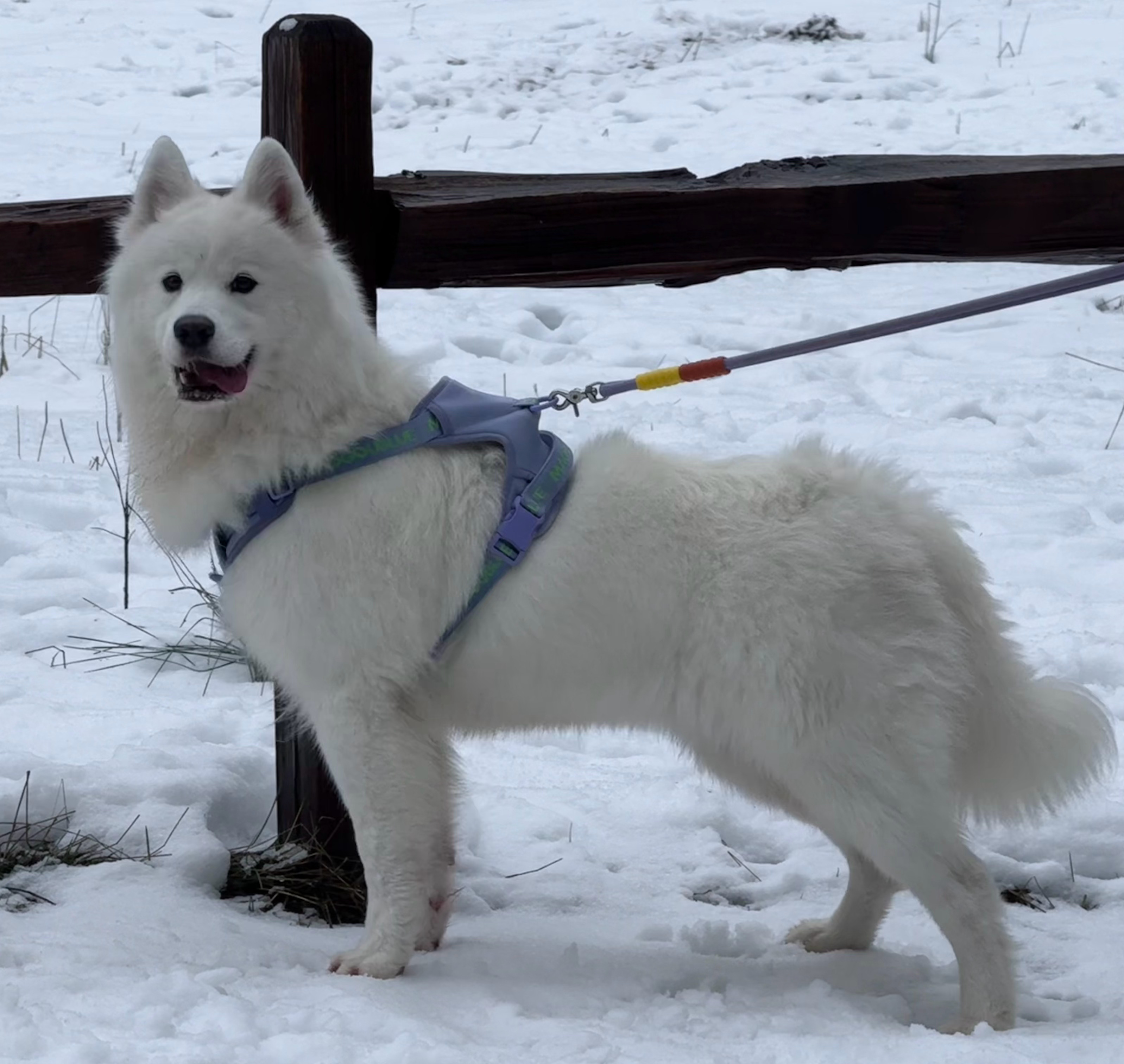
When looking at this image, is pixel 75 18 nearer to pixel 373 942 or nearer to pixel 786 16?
pixel 786 16

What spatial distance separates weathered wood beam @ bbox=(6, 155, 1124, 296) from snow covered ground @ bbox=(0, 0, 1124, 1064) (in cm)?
150

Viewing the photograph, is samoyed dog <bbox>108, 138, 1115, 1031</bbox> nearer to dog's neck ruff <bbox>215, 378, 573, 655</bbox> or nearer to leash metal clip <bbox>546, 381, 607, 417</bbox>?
dog's neck ruff <bbox>215, 378, 573, 655</bbox>

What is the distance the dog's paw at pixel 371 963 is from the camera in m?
3.10

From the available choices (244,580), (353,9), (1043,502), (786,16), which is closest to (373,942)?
(244,580)

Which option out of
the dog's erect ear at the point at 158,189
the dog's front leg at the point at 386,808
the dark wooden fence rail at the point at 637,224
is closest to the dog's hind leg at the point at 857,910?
the dog's front leg at the point at 386,808

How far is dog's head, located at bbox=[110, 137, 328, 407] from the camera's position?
305 centimetres

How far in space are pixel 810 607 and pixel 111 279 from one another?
1798 mm

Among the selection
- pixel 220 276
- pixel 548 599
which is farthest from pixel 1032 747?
pixel 220 276

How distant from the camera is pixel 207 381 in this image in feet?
10.0

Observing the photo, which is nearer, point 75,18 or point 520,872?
point 520,872

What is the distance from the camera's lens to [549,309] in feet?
28.3

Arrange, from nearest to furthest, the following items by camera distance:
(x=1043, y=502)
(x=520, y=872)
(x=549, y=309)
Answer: (x=520, y=872)
(x=1043, y=502)
(x=549, y=309)

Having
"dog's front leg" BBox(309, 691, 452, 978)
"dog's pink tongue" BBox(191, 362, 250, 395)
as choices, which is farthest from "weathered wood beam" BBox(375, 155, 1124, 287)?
"dog's front leg" BBox(309, 691, 452, 978)

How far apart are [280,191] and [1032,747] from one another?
2.16m
